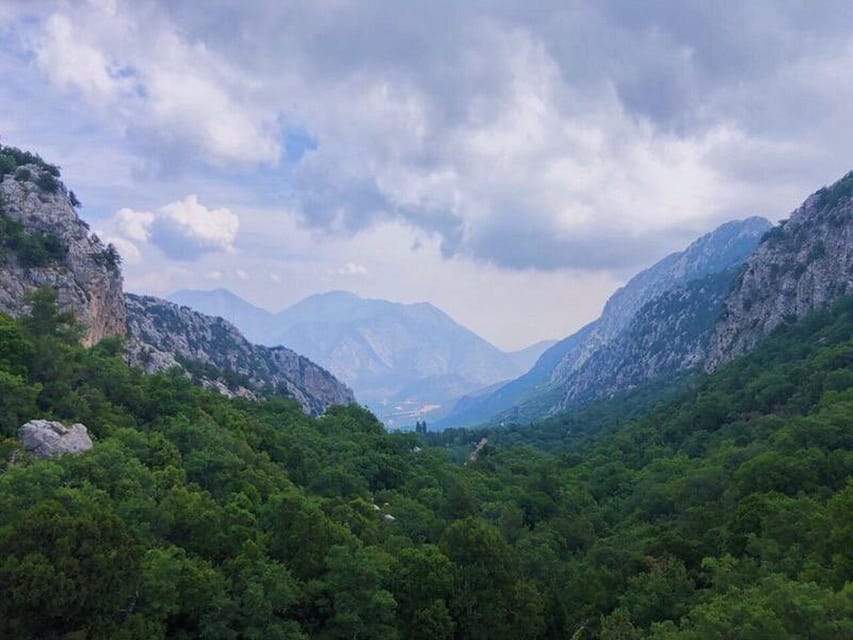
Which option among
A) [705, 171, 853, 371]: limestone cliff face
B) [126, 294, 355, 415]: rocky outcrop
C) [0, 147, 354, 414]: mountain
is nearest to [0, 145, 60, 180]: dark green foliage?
[0, 147, 354, 414]: mountain

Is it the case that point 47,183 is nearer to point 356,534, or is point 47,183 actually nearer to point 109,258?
point 109,258

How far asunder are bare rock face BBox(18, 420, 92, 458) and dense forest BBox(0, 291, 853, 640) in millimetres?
1302

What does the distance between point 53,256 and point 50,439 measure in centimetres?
5254

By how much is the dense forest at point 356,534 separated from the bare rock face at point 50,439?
130 centimetres

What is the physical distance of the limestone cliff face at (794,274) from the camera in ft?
414

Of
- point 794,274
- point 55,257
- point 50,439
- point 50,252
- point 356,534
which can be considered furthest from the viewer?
point 794,274

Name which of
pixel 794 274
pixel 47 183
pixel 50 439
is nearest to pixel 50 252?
pixel 47 183

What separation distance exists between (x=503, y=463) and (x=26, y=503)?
285ft

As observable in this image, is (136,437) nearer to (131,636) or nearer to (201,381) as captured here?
(131,636)

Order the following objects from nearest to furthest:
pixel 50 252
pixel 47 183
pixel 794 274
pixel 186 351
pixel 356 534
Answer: pixel 356 534 < pixel 50 252 < pixel 47 183 < pixel 794 274 < pixel 186 351

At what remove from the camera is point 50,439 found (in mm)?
40625

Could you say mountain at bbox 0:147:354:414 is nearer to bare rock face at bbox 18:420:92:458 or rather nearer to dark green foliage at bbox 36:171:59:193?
dark green foliage at bbox 36:171:59:193

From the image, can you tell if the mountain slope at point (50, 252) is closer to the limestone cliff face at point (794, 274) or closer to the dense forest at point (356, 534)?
the dense forest at point (356, 534)

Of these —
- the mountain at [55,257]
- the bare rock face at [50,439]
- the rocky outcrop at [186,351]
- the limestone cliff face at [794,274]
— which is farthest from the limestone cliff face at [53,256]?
the limestone cliff face at [794,274]
